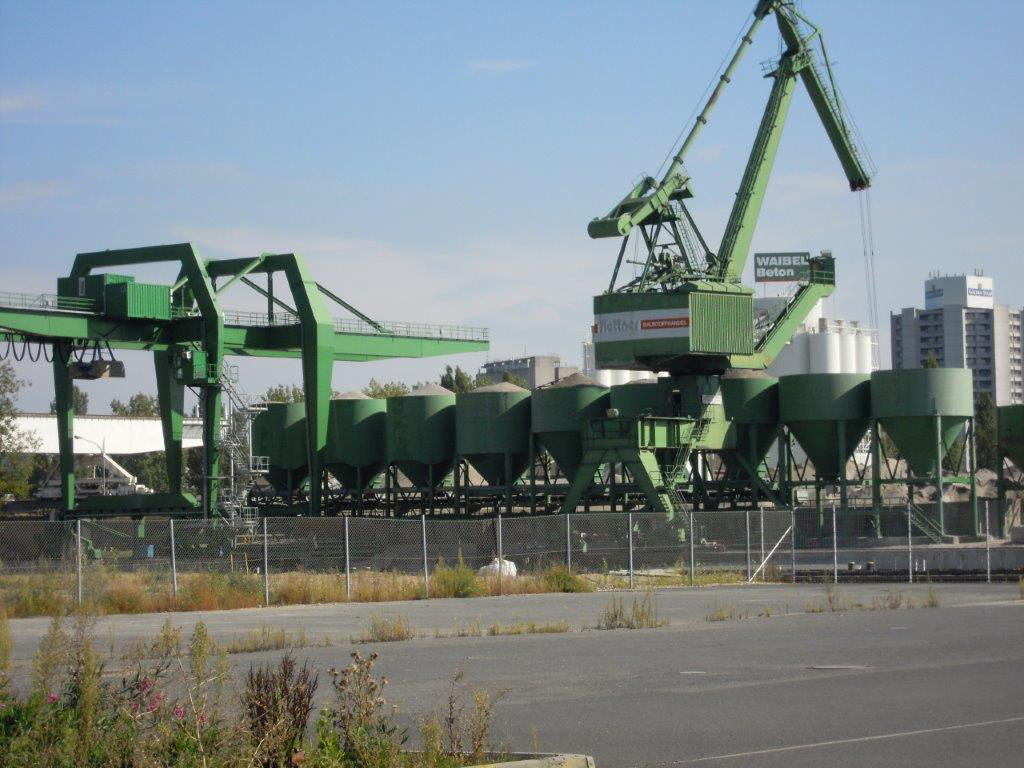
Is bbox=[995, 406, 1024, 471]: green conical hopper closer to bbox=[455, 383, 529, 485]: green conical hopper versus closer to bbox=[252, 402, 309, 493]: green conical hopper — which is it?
bbox=[455, 383, 529, 485]: green conical hopper

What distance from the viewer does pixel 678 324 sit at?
5675cm

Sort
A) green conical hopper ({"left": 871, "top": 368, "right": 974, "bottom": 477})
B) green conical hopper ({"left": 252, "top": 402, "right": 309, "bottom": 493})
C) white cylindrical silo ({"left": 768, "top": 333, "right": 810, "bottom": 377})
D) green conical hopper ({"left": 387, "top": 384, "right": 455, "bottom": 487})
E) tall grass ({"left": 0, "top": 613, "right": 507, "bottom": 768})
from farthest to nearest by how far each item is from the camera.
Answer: white cylindrical silo ({"left": 768, "top": 333, "right": 810, "bottom": 377}), green conical hopper ({"left": 252, "top": 402, "right": 309, "bottom": 493}), green conical hopper ({"left": 387, "top": 384, "right": 455, "bottom": 487}), green conical hopper ({"left": 871, "top": 368, "right": 974, "bottom": 477}), tall grass ({"left": 0, "top": 613, "right": 507, "bottom": 768})

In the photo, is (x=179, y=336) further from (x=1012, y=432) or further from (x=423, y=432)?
(x=1012, y=432)

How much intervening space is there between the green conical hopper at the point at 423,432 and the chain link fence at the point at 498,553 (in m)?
13.0

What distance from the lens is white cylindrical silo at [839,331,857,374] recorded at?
147125 mm

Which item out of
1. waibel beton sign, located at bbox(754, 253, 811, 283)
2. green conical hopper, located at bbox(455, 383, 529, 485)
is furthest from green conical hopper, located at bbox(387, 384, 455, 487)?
waibel beton sign, located at bbox(754, 253, 811, 283)

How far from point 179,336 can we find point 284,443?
14.6 metres

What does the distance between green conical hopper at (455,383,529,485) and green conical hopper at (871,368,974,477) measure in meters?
17.2

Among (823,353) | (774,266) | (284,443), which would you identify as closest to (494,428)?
(284,443)

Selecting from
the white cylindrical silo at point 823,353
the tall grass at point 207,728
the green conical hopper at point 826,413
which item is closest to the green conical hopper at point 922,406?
the green conical hopper at point 826,413

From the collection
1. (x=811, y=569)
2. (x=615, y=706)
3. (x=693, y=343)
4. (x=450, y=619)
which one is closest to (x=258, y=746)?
(x=615, y=706)

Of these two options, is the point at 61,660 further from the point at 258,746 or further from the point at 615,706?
the point at 615,706

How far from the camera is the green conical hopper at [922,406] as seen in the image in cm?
5794

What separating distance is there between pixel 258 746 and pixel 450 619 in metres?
17.5
